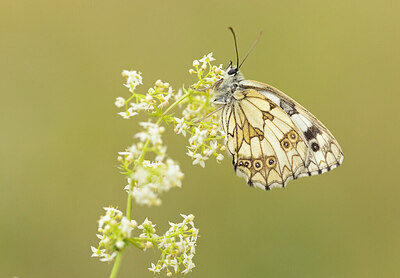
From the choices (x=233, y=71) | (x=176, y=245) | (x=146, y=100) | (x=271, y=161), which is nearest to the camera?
(x=146, y=100)

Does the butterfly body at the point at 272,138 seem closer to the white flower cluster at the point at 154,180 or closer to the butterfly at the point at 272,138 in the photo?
the butterfly at the point at 272,138

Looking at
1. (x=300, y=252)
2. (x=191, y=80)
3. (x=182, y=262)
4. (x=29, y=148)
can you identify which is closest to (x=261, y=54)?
(x=191, y=80)

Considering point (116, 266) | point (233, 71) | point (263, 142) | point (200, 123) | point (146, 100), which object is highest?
point (233, 71)

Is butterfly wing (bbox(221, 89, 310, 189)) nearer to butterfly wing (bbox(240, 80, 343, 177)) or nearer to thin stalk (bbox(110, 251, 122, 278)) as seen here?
butterfly wing (bbox(240, 80, 343, 177))

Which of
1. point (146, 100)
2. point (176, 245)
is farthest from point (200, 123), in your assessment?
point (176, 245)

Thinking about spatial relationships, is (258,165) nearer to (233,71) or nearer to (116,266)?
(233,71)

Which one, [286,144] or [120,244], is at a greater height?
[286,144]

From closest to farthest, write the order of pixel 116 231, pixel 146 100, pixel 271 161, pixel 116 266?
1. pixel 116 266
2. pixel 116 231
3. pixel 146 100
4. pixel 271 161
